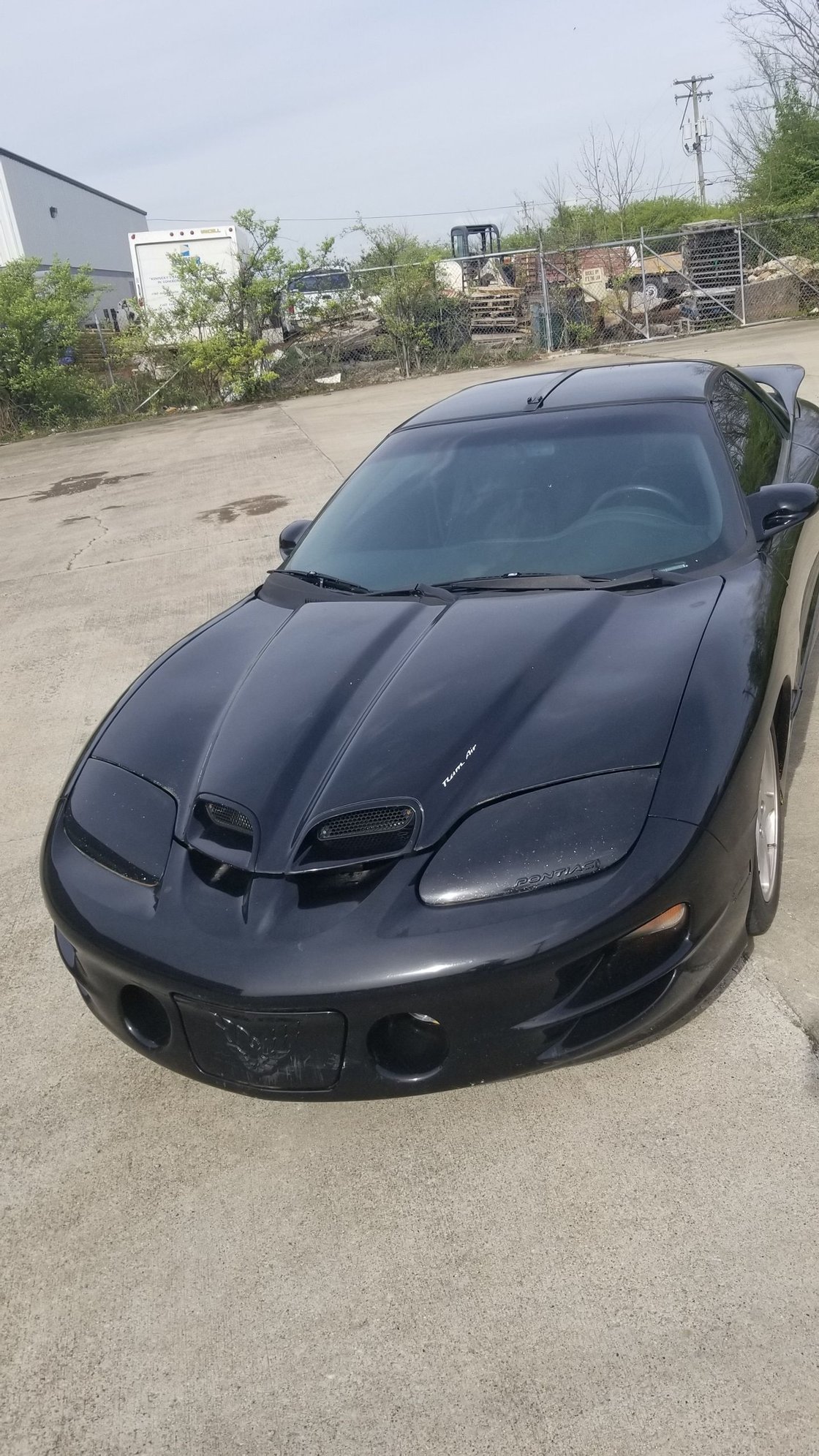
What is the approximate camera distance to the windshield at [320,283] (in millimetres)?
18281

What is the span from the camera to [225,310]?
1806cm

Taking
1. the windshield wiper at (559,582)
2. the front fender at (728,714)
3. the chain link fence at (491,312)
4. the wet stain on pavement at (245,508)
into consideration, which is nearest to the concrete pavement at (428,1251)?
the front fender at (728,714)

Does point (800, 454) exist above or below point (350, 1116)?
A: above

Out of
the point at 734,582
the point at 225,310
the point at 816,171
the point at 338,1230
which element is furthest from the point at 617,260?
the point at 338,1230

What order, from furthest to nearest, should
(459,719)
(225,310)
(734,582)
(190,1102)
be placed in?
1. (225,310)
2. (734,582)
3. (190,1102)
4. (459,719)

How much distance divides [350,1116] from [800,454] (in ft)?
9.78

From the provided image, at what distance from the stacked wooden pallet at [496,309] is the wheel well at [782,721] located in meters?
17.6

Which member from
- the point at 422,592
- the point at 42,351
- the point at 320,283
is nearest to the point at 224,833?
the point at 422,592

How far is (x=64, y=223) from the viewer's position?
40594 mm

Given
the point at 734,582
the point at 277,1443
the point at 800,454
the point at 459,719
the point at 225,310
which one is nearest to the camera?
the point at 277,1443

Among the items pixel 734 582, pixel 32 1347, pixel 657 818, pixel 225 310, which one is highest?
pixel 225 310

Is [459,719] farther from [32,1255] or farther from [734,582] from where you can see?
[32,1255]

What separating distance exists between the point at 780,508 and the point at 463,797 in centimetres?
146

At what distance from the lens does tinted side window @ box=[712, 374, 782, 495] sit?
11.2ft
